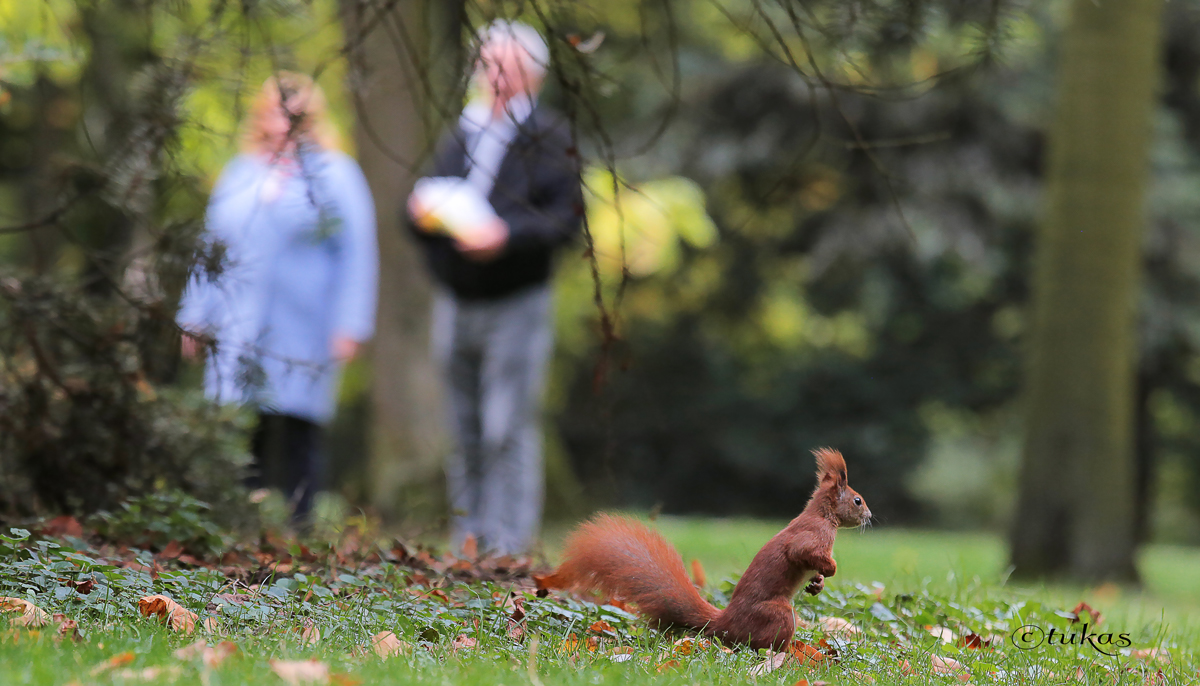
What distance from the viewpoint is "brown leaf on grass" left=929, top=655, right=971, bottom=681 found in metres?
2.95

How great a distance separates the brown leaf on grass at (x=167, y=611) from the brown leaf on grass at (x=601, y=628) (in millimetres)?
958

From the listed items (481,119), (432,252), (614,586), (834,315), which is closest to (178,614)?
(614,586)

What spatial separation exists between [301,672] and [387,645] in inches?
19.0

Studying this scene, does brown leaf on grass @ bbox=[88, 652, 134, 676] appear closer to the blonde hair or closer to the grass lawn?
the grass lawn

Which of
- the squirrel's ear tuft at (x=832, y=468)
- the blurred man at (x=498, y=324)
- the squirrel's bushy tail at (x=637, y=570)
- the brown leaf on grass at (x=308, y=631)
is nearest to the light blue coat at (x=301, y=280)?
the blurred man at (x=498, y=324)

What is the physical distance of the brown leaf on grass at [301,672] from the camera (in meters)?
2.24

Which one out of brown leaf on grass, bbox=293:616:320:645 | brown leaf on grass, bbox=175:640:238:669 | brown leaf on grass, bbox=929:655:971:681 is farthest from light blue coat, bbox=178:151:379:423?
brown leaf on grass, bbox=929:655:971:681

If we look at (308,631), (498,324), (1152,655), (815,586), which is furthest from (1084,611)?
(498,324)

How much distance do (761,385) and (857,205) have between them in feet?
13.2

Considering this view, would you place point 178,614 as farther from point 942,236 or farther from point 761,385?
point 761,385

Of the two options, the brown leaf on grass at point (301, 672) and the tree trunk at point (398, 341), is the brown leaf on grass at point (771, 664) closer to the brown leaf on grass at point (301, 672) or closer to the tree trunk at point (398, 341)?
the brown leaf on grass at point (301, 672)

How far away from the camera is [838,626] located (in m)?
3.42

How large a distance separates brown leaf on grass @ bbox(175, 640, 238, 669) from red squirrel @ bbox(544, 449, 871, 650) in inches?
34.3

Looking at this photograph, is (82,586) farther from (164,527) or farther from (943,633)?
(943,633)
